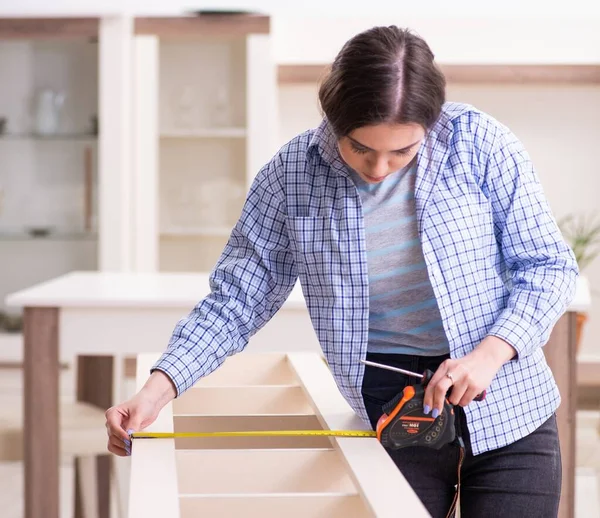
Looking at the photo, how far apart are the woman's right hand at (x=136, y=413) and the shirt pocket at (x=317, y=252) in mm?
260

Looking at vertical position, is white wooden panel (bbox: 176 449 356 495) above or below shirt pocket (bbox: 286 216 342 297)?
below

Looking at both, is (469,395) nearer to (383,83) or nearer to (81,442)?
(383,83)

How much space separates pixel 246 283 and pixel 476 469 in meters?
0.45

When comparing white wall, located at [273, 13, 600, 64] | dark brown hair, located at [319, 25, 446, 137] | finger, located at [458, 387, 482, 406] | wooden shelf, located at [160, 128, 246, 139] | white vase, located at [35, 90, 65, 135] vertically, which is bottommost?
finger, located at [458, 387, 482, 406]

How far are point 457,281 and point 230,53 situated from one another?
2.99m

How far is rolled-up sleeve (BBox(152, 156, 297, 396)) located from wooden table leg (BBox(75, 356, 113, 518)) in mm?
1593

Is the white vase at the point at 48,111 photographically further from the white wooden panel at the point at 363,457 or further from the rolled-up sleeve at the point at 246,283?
the rolled-up sleeve at the point at 246,283

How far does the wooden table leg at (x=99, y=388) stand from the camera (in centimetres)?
298

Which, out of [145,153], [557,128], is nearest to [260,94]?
[145,153]

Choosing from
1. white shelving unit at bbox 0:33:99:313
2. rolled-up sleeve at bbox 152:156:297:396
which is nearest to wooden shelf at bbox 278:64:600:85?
white shelving unit at bbox 0:33:99:313

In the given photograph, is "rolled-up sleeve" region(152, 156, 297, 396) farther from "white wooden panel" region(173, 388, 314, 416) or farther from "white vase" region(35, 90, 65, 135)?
"white vase" region(35, 90, 65, 135)

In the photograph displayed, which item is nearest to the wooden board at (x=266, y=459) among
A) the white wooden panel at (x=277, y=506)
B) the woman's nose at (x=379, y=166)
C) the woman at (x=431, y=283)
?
the white wooden panel at (x=277, y=506)

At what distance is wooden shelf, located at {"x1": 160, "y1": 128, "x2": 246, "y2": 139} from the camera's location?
4141mm

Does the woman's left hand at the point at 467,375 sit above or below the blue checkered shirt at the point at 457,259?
below
